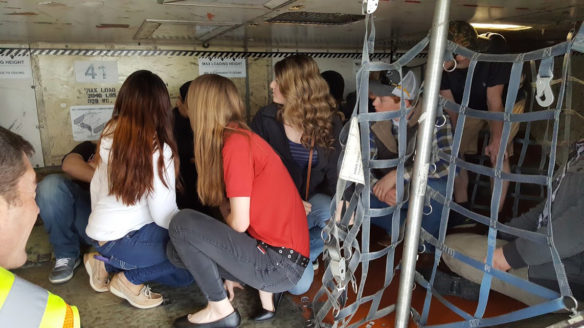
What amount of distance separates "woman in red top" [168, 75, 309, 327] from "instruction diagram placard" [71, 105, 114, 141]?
2.55 metres

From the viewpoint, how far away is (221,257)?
2340 millimetres

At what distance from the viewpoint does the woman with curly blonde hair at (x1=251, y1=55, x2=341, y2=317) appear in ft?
9.05

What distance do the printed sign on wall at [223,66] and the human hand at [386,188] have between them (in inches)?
99.6

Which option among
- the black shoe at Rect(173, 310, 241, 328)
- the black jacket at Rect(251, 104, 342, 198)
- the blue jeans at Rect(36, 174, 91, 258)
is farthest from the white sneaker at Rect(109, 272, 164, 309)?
the black jacket at Rect(251, 104, 342, 198)

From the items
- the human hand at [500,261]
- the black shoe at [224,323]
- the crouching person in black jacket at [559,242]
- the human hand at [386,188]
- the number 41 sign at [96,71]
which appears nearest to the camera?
the crouching person in black jacket at [559,242]

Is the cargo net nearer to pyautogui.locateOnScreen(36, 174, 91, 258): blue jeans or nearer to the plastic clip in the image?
the plastic clip

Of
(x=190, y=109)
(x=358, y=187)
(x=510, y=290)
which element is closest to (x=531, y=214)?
(x=510, y=290)

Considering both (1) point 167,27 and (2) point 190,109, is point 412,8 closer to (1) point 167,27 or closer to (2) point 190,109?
(2) point 190,109

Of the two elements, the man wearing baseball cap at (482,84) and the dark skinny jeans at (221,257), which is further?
the man wearing baseball cap at (482,84)

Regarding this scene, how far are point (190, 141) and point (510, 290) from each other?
2.56 m

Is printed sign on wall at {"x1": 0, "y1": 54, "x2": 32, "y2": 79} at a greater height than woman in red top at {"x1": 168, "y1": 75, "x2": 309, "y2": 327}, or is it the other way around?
printed sign on wall at {"x1": 0, "y1": 54, "x2": 32, "y2": 79}

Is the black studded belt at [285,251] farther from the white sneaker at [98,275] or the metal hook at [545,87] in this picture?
the metal hook at [545,87]

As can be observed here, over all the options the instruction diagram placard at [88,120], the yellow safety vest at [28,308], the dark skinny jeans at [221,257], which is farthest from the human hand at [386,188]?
the instruction diagram placard at [88,120]

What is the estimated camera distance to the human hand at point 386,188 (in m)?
3.09
